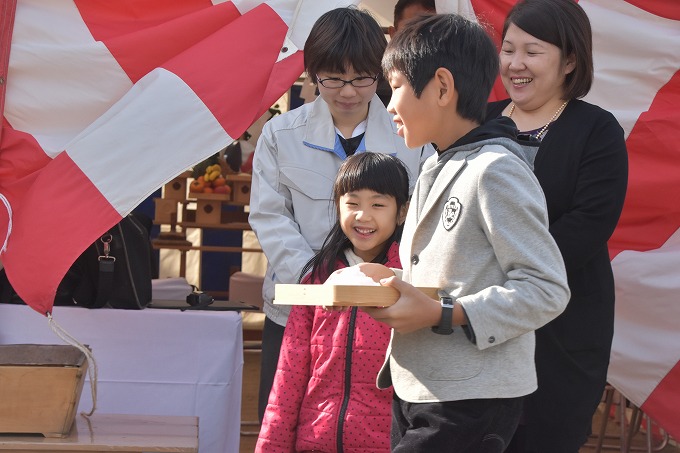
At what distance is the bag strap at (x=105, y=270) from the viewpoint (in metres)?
3.19

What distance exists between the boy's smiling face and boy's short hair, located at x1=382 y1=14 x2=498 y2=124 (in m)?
0.01

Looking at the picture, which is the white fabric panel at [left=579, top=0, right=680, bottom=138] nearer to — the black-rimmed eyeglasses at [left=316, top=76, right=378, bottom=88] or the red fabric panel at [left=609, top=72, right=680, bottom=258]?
the red fabric panel at [left=609, top=72, right=680, bottom=258]

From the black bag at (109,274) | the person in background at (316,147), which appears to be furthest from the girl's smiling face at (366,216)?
the black bag at (109,274)

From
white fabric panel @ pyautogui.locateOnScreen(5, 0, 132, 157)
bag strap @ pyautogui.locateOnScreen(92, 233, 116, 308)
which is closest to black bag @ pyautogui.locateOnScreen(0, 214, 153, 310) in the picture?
bag strap @ pyautogui.locateOnScreen(92, 233, 116, 308)

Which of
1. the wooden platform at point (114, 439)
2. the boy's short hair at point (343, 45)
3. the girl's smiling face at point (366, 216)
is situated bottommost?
the wooden platform at point (114, 439)

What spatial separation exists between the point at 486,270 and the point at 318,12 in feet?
5.27

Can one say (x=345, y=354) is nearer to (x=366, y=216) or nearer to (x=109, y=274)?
(x=366, y=216)

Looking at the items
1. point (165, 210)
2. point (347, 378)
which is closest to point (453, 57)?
point (347, 378)

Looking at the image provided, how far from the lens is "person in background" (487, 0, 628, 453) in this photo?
2336 mm

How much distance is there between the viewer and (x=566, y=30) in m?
2.51

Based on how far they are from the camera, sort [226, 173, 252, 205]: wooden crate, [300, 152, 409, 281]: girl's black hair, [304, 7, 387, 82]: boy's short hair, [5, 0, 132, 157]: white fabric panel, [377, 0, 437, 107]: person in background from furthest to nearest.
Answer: [226, 173, 252, 205]: wooden crate → [377, 0, 437, 107]: person in background → [5, 0, 132, 157]: white fabric panel → [304, 7, 387, 82]: boy's short hair → [300, 152, 409, 281]: girl's black hair

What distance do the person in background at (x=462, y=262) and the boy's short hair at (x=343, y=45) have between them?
98cm

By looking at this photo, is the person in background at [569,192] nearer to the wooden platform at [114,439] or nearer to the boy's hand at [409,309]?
the boy's hand at [409,309]

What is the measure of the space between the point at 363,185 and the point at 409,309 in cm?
87
